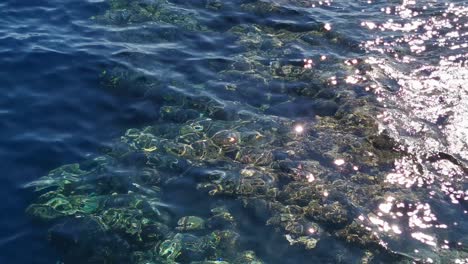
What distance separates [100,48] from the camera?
13844 millimetres

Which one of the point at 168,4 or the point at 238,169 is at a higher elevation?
the point at 168,4

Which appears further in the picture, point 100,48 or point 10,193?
point 100,48

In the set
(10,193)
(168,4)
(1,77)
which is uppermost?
(168,4)

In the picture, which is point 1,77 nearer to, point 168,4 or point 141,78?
point 141,78

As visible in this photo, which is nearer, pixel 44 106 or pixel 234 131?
pixel 234 131

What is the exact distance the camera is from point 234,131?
11.2 m

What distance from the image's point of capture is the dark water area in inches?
346

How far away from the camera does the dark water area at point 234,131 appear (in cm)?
880

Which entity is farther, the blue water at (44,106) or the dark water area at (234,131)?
the blue water at (44,106)

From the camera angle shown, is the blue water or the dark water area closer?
the dark water area

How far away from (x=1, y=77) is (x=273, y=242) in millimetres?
8107

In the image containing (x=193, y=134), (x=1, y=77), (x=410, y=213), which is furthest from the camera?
(x=1, y=77)

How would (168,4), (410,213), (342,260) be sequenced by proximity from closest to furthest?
(342,260), (410,213), (168,4)

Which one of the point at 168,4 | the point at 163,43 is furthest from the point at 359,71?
the point at 168,4
